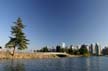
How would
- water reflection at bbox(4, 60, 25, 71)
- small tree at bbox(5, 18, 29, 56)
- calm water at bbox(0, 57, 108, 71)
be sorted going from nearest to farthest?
water reflection at bbox(4, 60, 25, 71), calm water at bbox(0, 57, 108, 71), small tree at bbox(5, 18, 29, 56)

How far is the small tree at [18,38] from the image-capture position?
3474 inches

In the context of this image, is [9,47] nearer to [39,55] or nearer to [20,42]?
[20,42]

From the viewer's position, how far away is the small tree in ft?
290

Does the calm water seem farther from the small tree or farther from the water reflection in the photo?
the small tree

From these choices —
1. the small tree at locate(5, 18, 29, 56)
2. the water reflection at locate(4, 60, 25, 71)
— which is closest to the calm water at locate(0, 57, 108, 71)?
the water reflection at locate(4, 60, 25, 71)

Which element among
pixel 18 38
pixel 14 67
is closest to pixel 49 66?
pixel 14 67

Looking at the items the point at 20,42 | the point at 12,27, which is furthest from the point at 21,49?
the point at 12,27

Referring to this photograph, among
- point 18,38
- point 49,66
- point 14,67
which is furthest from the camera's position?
point 18,38

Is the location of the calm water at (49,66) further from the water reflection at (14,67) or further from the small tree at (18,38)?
the small tree at (18,38)

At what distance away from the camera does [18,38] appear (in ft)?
293

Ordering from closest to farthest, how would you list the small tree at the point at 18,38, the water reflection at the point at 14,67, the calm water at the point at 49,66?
the water reflection at the point at 14,67, the calm water at the point at 49,66, the small tree at the point at 18,38

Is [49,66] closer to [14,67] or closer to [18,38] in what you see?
[14,67]

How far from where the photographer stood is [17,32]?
91250 millimetres

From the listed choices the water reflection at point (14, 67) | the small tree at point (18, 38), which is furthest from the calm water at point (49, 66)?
the small tree at point (18, 38)
